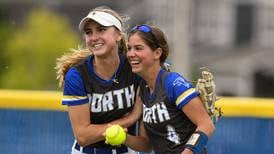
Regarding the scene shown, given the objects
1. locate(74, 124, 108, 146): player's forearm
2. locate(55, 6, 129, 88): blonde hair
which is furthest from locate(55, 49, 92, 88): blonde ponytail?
locate(74, 124, 108, 146): player's forearm

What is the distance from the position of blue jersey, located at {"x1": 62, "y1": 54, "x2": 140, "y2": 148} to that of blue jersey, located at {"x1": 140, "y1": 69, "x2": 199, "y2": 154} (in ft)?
1.16

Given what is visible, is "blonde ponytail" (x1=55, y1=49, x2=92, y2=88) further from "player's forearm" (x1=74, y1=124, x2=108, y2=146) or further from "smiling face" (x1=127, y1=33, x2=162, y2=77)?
"smiling face" (x1=127, y1=33, x2=162, y2=77)

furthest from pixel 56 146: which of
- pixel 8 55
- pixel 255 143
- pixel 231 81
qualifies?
pixel 231 81

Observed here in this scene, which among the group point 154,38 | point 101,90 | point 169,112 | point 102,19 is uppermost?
point 102,19

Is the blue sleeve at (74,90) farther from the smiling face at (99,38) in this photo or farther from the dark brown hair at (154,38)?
the dark brown hair at (154,38)

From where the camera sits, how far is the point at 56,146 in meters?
8.23

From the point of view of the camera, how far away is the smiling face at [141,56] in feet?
18.6

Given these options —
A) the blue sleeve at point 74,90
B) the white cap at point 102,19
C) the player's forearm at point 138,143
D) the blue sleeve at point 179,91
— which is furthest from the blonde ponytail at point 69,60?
the blue sleeve at point 179,91

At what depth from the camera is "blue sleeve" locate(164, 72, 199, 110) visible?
18.2 feet

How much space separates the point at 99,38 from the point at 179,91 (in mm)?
693

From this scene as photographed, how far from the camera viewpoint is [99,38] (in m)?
5.86

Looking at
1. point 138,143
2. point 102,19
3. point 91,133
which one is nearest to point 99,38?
point 102,19

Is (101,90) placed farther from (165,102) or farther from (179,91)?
(179,91)

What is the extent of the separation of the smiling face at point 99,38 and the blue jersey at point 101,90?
207 mm
